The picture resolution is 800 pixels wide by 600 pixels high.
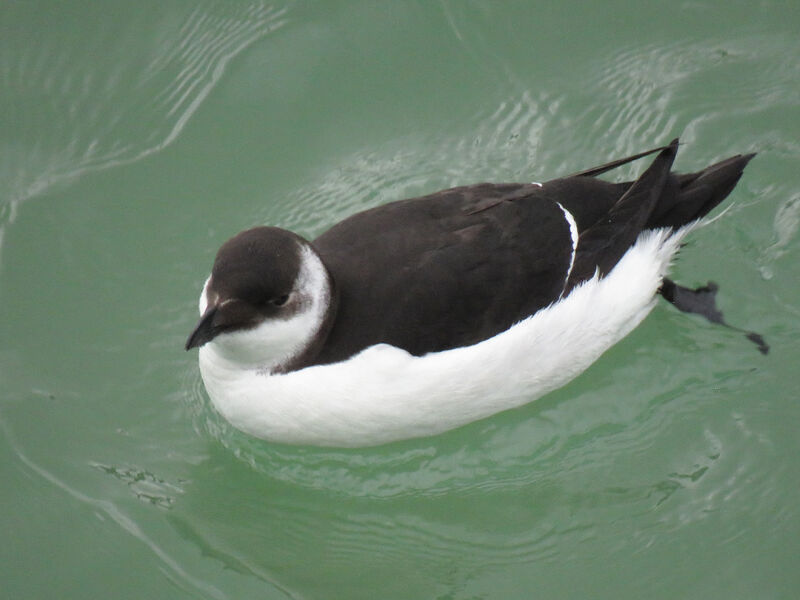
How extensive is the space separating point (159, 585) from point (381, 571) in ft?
3.36

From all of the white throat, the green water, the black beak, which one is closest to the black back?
the white throat

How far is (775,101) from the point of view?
655 cm

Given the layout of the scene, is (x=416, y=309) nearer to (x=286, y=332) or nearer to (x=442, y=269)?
(x=442, y=269)

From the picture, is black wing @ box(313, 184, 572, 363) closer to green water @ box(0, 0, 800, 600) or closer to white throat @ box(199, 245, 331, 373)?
white throat @ box(199, 245, 331, 373)

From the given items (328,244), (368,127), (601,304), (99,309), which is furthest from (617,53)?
(99,309)

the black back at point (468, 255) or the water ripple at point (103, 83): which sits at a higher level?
the water ripple at point (103, 83)

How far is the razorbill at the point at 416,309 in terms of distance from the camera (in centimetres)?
462

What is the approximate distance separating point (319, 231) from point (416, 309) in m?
1.71

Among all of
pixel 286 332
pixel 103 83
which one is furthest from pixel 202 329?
pixel 103 83

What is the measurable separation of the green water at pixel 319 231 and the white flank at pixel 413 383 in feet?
1.17

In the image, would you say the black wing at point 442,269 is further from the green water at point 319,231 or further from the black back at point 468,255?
the green water at point 319,231

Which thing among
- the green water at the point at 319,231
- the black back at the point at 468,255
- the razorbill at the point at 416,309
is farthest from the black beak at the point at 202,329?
the green water at the point at 319,231

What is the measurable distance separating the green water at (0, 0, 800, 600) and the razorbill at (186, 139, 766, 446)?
0.44 meters

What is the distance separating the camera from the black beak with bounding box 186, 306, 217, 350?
173 inches
